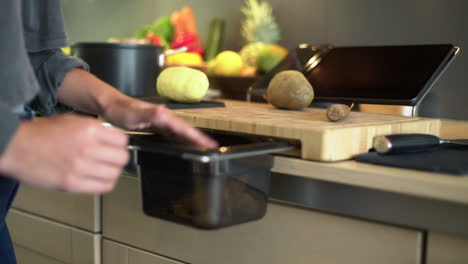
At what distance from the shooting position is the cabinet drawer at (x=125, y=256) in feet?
3.24

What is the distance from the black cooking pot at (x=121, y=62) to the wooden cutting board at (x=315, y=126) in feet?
1.22

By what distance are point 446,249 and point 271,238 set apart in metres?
0.25

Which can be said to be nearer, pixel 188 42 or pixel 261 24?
pixel 261 24

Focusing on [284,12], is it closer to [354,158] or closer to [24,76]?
[354,158]

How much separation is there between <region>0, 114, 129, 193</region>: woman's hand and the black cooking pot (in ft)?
2.45

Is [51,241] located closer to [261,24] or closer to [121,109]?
[121,109]

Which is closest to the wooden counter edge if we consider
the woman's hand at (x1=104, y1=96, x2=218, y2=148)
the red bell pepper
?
the woman's hand at (x1=104, y1=96, x2=218, y2=148)

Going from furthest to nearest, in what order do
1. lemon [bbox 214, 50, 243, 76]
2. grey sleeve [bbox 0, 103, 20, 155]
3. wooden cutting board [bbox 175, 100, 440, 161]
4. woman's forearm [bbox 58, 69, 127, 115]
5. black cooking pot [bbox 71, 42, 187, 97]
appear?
1. lemon [bbox 214, 50, 243, 76]
2. black cooking pot [bbox 71, 42, 187, 97]
3. woman's forearm [bbox 58, 69, 127, 115]
4. wooden cutting board [bbox 175, 100, 440, 161]
5. grey sleeve [bbox 0, 103, 20, 155]

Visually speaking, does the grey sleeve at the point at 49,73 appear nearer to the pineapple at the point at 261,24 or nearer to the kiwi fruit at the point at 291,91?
the kiwi fruit at the point at 291,91

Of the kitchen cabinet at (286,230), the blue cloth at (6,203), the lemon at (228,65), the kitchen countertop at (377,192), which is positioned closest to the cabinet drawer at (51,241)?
the kitchen cabinet at (286,230)

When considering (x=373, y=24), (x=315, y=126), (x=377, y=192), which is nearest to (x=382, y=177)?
(x=377, y=192)

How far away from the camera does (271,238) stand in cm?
85

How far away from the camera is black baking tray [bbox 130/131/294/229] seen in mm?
705

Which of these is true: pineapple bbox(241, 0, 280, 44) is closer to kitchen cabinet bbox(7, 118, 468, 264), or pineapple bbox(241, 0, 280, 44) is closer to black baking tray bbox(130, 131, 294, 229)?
kitchen cabinet bbox(7, 118, 468, 264)
